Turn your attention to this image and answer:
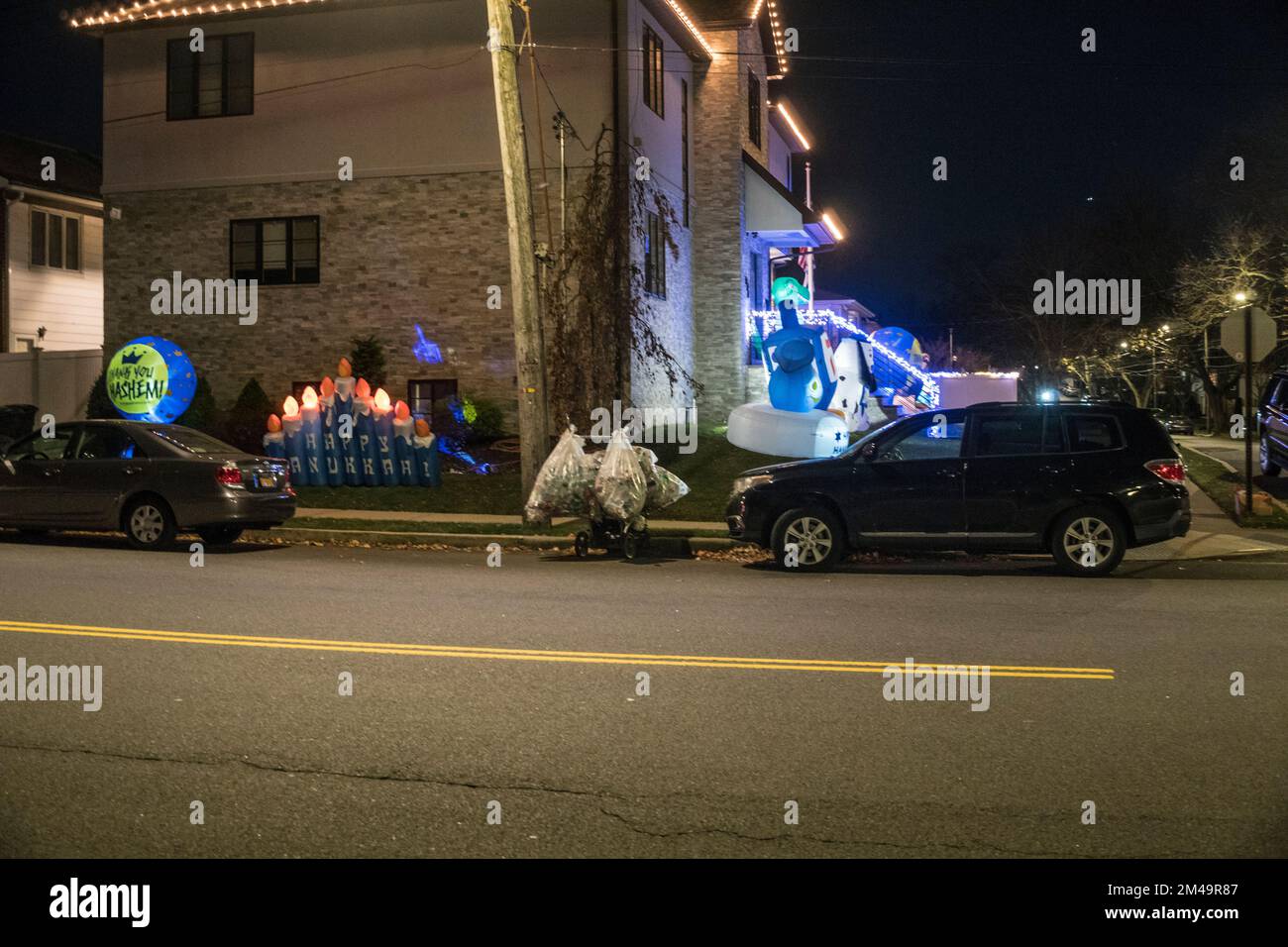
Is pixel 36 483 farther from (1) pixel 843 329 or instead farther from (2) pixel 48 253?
(1) pixel 843 329

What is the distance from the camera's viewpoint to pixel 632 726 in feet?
22.5

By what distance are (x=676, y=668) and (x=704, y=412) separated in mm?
22328

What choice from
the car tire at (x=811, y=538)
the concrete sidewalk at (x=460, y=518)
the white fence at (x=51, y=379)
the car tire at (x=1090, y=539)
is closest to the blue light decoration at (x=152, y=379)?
the white fence at (x=51, y=379)

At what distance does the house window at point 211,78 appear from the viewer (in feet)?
86.5

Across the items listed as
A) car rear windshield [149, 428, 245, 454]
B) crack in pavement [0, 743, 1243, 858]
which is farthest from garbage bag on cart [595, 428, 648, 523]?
crack in pavement [0, 743, 1243, 858]

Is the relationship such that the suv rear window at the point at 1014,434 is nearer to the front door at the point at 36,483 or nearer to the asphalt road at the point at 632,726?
the asphalt road at the point at 632,726

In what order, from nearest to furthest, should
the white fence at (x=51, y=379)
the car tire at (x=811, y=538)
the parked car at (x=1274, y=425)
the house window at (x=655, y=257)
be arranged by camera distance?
1. the car tire at (x=811, y=538)
2. the parked car at (x=1274, y=425)
3. the house window at (x=655, y=257)
4. the white fence at (x=51, y=379)

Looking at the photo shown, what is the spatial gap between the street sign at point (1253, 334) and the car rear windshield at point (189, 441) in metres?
12.6

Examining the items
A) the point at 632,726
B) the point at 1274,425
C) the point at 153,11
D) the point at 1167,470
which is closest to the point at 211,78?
the point at 153,11

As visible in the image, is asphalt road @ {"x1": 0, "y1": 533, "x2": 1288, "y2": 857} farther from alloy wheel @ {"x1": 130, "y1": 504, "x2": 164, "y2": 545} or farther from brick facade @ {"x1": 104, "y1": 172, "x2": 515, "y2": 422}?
brick facade @ {"x1": 104, "y1": 172, "x2": 515, "y2": 422}

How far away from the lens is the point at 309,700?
744 centimetres

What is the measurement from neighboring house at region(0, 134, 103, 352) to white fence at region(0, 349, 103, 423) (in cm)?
420

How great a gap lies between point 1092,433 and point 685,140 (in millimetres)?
17559

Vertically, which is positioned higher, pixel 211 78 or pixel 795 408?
pixel 211 78
